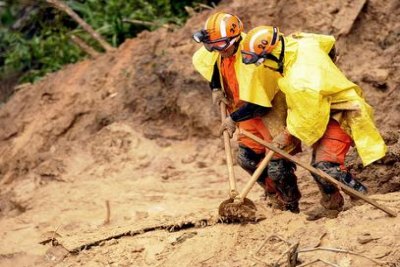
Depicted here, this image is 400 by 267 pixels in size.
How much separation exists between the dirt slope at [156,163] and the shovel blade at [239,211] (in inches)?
2.9

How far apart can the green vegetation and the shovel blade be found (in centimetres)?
554

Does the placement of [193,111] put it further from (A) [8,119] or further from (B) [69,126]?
(A) [8,119]

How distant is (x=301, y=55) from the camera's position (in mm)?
5516

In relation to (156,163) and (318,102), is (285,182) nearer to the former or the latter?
(318,102)

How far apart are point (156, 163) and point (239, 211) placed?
119 inches

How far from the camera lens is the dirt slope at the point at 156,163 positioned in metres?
5.37

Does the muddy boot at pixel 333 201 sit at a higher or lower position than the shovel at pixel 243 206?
lower

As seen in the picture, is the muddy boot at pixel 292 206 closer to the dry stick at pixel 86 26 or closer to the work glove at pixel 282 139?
the work glove at pixel 282 139

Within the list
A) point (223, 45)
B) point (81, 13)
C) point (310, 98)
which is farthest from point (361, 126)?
point (81, 13)

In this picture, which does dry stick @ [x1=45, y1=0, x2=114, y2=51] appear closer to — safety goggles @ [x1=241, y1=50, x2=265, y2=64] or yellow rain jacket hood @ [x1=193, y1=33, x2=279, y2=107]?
yellow rain jacket hood @ [x1=193, y1=33, x2=279, y2=107]

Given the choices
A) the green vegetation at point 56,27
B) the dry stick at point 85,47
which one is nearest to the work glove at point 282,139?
the green vegetation at point 56,27

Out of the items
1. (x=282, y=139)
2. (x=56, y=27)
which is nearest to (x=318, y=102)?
(x=282, y=139)

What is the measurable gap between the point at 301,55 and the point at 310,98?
44cm

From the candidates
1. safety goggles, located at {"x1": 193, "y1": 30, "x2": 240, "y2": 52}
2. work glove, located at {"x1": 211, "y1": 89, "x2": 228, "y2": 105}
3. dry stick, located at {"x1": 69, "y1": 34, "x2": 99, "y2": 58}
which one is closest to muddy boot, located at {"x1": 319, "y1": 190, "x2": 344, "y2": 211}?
work glove, located at {"x1": 211, "y1": 89, "x2": 228, "y2": 105}
